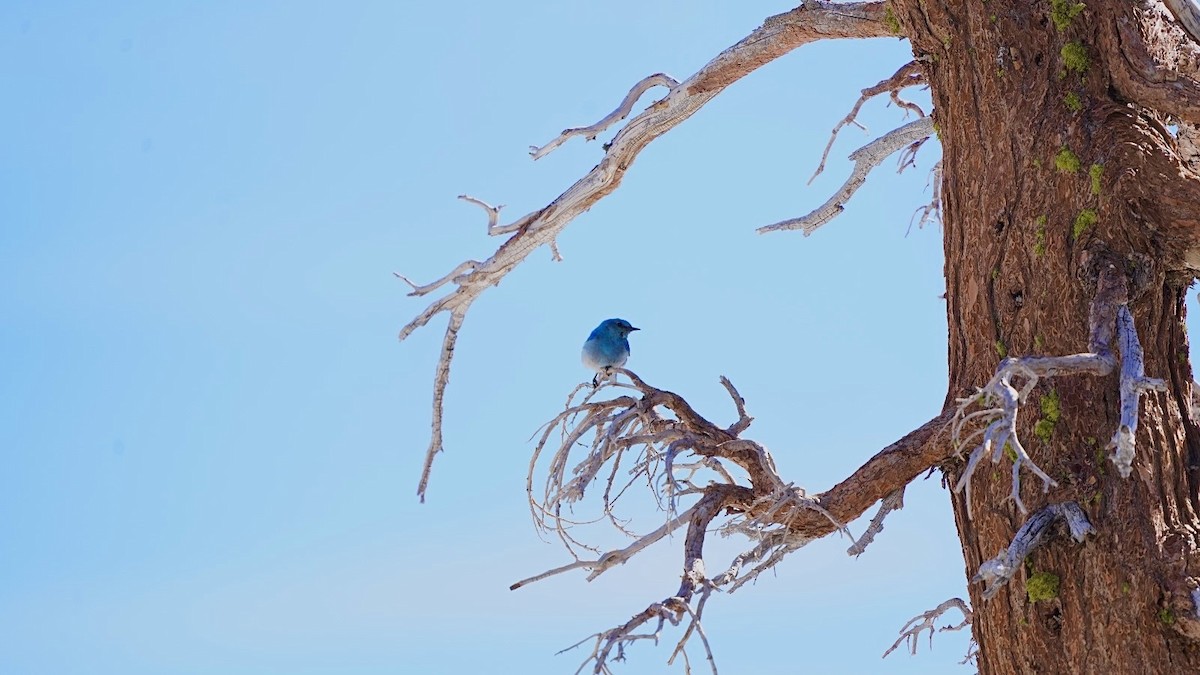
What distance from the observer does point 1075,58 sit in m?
5.27

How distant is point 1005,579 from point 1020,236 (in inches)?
58.2

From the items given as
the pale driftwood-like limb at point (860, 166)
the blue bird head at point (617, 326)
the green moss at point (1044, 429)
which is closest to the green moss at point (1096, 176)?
the green moss at point (1044, 429)

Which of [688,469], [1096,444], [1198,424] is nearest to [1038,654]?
[1096,444]

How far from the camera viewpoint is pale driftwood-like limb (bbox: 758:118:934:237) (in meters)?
7.40

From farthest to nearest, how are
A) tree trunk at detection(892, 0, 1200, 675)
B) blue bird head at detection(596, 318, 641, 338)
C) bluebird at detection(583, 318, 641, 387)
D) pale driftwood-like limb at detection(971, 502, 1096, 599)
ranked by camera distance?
blue bird head at detection(596, 318, 641, 338)
bluebird at detection(583, 318, 641, 387)
tree trunk at detection(892, 0, 1200, 675)
pale driftwood-like limb at detection(971, 502, 1096, 599)

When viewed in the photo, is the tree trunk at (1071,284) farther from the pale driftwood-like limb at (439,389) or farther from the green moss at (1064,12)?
the pale driftwood-like limb at (439,389)

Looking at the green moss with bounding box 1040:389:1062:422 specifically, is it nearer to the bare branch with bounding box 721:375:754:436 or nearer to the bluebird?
the bare branch with bounding box 721:375:754:436

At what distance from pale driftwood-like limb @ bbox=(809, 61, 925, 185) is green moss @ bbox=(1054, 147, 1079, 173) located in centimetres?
128

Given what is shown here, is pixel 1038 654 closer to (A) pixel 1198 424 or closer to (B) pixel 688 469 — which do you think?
(A) pixel 1198 424

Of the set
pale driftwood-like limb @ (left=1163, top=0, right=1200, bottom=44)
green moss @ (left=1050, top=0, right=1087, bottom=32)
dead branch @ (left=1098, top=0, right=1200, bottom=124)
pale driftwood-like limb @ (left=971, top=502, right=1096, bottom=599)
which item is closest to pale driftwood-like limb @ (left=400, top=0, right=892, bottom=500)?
green moss @ (left=1050, top=0, right=1087, bottom=32)

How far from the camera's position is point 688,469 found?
6090mm

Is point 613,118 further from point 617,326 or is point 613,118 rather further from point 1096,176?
point 1096,176

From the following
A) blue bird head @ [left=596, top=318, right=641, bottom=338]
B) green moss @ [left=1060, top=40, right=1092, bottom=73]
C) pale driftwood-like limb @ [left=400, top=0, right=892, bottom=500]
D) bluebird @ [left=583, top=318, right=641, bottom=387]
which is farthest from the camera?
blue bird head @ [left=596, top=318, right=641, bottom=338]

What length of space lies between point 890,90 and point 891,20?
3.75 ft
